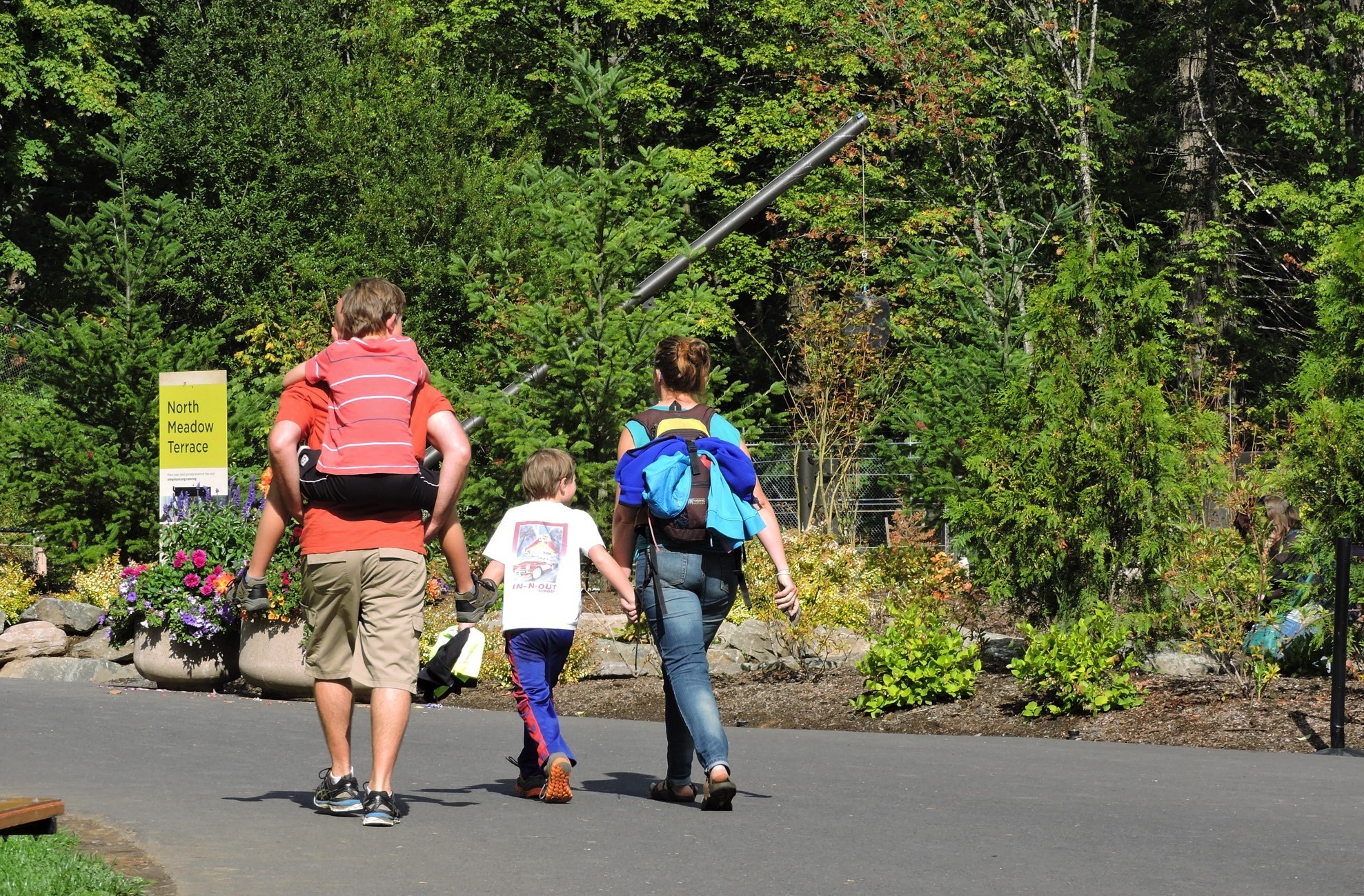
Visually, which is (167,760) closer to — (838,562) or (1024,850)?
(1024,850)

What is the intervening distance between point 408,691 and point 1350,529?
6.42 metres

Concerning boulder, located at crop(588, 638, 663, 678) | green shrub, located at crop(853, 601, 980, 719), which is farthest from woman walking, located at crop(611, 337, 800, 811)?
boulder, located at crop(588, 638, 663, 678)

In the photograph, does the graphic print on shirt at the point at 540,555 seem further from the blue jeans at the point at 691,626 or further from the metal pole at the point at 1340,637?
the metal pole at the point at 1340,637

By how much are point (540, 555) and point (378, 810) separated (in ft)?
4.84

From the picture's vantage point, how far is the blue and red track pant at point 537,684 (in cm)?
724

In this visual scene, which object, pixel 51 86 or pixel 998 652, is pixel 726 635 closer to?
pixel 998 652

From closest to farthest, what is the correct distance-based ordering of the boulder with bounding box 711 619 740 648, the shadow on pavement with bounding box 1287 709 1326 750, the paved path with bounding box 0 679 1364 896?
the paved path with bounding box 0 679 1364 896 < the shadow on pavement with bounding box 1287 709 1326 750 < the boulder with bounding box 711 619 740 648

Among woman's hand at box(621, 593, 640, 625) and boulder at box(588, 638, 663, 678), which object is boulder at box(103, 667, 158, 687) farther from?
woman's hand at box(621, 593, 640, 625)

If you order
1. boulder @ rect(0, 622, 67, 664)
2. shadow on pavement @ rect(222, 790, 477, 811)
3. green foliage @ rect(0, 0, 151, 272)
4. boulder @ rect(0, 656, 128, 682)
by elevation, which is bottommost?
boulder @ rect(0, 656, 128, 682)

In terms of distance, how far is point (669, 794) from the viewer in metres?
7.23

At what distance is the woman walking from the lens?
682 cm

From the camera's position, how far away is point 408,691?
6293mm

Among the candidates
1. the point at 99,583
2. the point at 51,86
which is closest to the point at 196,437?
the point at 99,583

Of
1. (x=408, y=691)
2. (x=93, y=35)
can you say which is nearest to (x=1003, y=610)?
(x=408, y=691)
